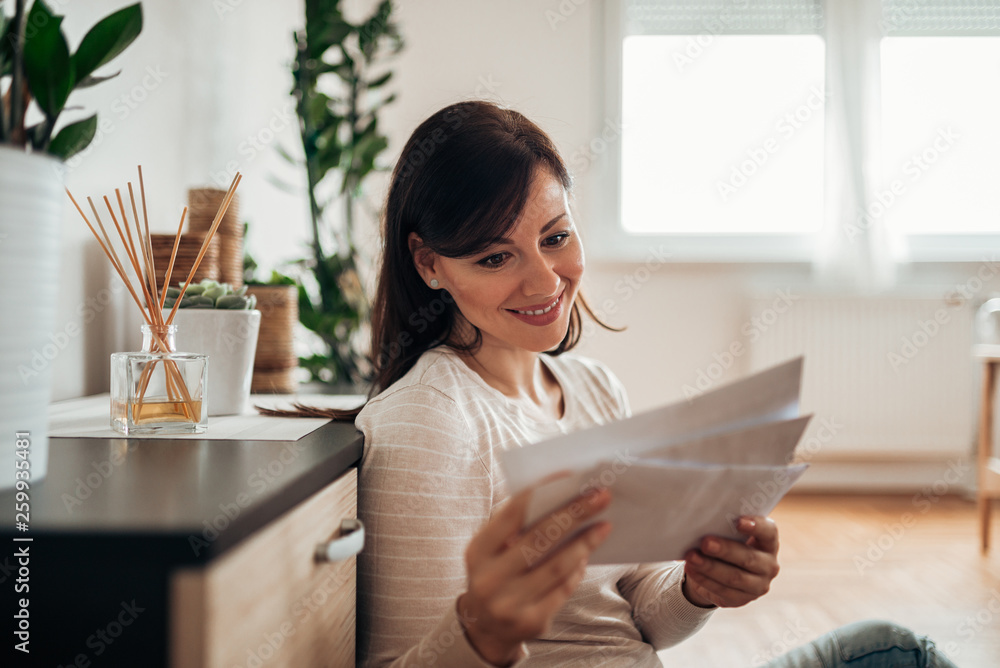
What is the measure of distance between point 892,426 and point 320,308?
2.70 m

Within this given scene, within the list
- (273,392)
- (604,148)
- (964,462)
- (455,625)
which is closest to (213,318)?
(273,392)

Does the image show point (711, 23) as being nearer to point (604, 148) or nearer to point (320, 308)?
point (604, 148)

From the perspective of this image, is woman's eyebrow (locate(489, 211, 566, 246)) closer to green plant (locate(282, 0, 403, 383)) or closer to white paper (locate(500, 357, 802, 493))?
white paper (locate(500, 357, 802, 493))

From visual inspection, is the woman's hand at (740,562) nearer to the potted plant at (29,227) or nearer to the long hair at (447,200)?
the long hair at (447,200)

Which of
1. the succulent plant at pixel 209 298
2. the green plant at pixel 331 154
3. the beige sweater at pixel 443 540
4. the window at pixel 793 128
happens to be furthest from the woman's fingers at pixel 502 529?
the window at pixel 793 128

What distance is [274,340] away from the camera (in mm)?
1442

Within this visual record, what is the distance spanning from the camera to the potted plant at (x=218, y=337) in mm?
1046

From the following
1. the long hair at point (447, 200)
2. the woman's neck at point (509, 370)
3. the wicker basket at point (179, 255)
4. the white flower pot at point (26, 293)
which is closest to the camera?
the white flower pot at point (26, 293)

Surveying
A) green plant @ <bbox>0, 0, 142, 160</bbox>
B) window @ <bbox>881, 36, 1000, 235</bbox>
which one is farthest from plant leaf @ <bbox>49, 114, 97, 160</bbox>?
window @ <bbox>881, 36, 1000, 235</bbox>

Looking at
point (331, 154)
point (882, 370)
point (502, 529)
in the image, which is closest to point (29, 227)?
point (502, 529)

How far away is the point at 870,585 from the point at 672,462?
87.4 inches

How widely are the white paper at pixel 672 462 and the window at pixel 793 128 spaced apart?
3004mm

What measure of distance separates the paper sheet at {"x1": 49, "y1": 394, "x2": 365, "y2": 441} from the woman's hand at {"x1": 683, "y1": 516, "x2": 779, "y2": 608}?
0.44m

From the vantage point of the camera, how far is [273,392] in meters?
1.40
